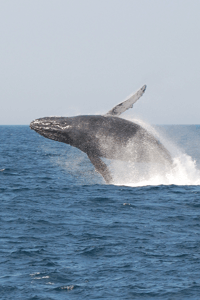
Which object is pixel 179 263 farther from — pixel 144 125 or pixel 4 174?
pixel 4 174

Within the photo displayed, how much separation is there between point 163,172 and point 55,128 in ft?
34.4

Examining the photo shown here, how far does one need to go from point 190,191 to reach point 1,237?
11.8 metres

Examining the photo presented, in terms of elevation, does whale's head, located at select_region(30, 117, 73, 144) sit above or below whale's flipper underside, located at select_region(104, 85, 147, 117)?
below

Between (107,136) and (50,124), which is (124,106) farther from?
(50,124)

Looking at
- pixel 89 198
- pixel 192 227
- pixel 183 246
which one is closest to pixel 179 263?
pixel 183 246

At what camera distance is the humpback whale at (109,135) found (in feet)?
54.2

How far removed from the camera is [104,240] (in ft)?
47.3

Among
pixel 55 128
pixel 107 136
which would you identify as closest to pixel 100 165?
pixel 107 136

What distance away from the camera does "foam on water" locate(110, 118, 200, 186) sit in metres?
18.1

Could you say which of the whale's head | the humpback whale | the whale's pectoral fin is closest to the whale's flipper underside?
the humpback whale

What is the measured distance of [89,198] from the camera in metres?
21.4

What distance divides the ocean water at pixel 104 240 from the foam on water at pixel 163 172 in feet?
0.31

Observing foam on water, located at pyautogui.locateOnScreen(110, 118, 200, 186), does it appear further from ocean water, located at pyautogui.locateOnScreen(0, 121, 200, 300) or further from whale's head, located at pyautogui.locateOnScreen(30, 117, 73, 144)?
whale's head, located at pyautogui.locateOnScreen(30, 117, 73, 144)

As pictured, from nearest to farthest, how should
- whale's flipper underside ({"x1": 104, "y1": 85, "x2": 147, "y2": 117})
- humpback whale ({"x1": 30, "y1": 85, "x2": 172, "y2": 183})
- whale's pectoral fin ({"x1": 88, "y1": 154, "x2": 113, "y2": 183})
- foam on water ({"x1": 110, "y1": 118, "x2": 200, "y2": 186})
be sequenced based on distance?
humpback whale ({"x1": 30, "y1": 85, "x2": 172, "y2": 183}) → whale's flipper underside ({"x1": 104, "y1": 85, "x2": 147, "y2": 117}) → whale's pectoral fin ({"x1": 88, "y1": 154, "x2": 113, "y2": 183}) → foam on water ({"x1": 110, "y1": 118, "x2": 200, "y2": 186})
